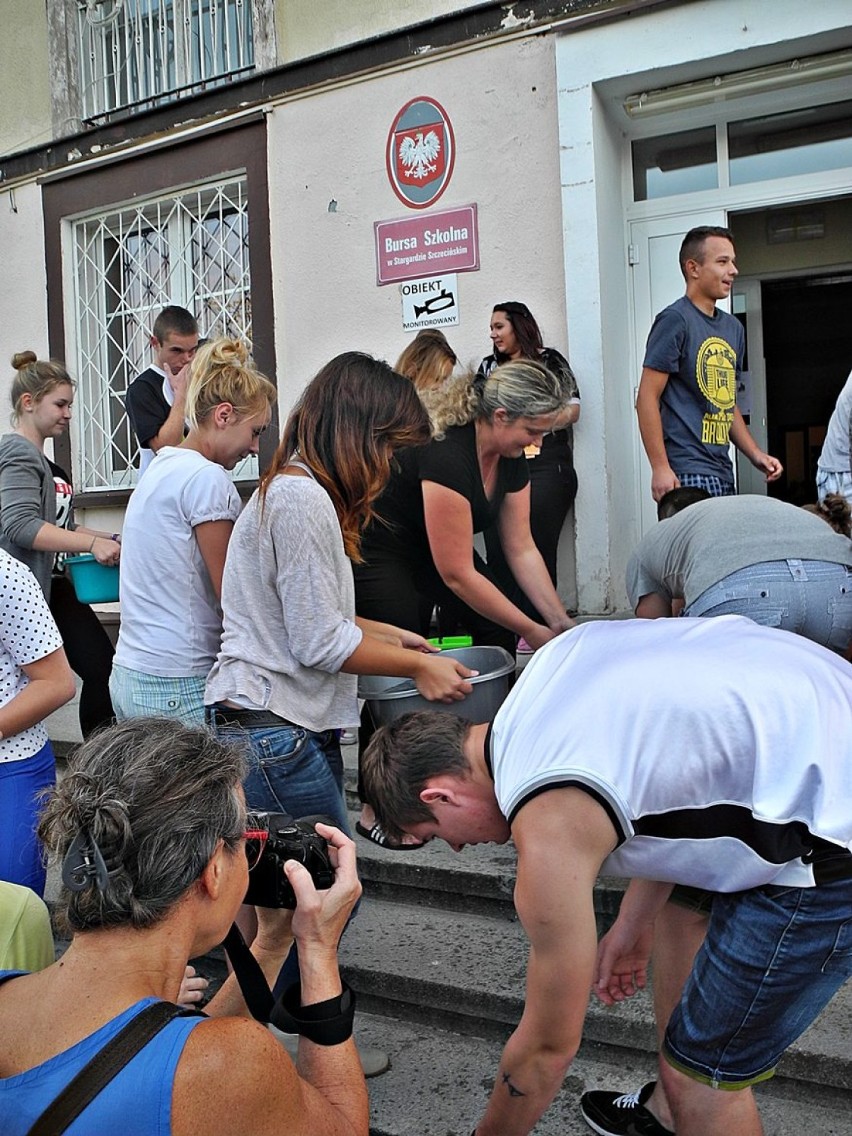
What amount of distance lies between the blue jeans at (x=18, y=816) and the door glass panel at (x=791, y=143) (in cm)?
478

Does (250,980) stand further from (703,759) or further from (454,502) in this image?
(454,502)

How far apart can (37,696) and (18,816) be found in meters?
0.29

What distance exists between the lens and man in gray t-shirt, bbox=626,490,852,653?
2.67 meters

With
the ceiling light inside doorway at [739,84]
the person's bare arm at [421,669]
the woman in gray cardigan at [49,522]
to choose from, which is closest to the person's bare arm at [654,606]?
the person's bare arm at [421,669]

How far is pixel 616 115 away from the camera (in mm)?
5633

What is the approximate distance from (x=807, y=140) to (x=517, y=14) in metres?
1.64

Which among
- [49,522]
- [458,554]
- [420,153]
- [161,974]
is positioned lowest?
[161,974]

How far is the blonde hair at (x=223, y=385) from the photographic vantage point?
256 centimetres

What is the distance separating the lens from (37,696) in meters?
2.50

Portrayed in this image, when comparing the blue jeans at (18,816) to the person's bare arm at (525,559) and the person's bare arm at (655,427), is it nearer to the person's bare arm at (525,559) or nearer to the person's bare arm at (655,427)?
the person's bare arm at (525,559)

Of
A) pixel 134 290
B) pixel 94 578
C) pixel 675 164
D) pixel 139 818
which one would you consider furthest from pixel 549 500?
pixel 139 818

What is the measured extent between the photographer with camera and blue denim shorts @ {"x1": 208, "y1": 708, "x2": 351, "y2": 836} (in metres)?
0.60

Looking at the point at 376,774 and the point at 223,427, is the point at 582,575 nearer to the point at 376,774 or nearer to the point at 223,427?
the point at 223,427

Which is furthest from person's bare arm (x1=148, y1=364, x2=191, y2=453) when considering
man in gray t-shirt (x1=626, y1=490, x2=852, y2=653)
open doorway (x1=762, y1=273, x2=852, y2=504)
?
open doorway (x1=762, y1=273, x2=852, y2=504)
